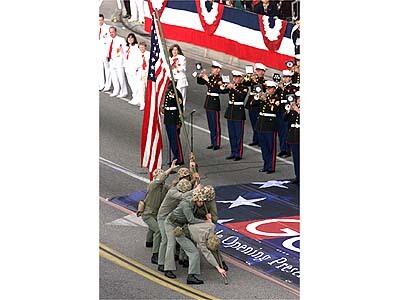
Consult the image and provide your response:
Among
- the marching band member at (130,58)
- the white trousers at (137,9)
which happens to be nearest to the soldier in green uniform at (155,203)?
the marching band member at (130,58)

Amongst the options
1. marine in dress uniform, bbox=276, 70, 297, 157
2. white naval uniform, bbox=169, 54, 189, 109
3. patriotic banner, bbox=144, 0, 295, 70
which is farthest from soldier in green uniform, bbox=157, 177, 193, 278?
patriotic banner, bbox=144, 0, 295, 70

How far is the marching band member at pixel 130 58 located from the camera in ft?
80.8

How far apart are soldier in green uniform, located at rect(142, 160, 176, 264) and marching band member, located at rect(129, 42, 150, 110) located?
7.50 metres

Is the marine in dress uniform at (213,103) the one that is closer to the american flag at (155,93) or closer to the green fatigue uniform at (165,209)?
the american flag at (155,93)

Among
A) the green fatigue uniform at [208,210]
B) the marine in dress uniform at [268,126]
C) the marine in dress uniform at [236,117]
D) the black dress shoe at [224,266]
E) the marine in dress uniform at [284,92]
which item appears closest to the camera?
the green fatigue uniform at [208,210]

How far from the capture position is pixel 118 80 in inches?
1001

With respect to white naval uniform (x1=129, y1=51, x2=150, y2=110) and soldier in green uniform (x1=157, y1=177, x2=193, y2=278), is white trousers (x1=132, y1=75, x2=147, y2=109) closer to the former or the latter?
white naval uniform (x1=129, y1=51, x2=150, y2=110)

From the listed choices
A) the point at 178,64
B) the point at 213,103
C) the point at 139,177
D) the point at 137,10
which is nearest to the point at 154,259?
the point at 139,177

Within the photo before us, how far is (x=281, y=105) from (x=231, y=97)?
1149 millimetres

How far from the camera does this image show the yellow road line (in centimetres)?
1584

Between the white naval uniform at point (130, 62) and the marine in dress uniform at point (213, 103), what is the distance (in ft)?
10.4
